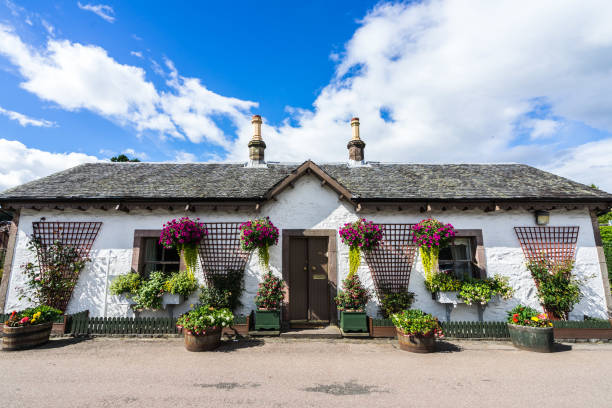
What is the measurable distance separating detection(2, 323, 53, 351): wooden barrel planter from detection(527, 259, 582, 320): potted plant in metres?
13.3

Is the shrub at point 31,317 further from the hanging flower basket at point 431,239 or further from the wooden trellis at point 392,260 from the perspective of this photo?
the hanging flower basket at point 431,239

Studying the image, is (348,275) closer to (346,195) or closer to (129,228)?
(346,195)

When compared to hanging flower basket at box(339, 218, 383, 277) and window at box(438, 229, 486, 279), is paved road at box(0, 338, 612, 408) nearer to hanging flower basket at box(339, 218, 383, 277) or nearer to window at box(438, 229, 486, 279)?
window at box(438, 229, 486, 279)

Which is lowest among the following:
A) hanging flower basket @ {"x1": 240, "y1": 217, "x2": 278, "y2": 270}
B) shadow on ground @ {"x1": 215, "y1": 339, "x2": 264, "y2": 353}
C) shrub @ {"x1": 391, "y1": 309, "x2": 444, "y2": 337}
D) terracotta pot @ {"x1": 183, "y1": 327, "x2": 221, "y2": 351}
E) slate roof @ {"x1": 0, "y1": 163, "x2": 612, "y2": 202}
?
shadow on ground @ {"x1": 215, "y1": 339, "x2": 264, "y2": 353}

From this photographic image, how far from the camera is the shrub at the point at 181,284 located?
303 inches

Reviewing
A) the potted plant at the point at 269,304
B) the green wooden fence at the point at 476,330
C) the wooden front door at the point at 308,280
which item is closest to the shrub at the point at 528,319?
the green wooden fence at the point at 476,330

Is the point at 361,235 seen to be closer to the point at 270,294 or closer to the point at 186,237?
the point at 270,294

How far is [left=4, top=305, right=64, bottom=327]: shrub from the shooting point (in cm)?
650

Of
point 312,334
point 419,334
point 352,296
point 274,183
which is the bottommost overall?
point 312,334

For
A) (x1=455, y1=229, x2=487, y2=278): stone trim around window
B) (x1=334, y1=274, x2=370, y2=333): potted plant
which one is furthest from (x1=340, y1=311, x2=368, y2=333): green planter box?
(x1=455, y1=229, x2=487, y2=278): stone trim around window

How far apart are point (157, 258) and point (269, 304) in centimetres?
401

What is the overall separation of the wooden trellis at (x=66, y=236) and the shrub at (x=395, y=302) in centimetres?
891

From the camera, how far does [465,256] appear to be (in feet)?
28.6

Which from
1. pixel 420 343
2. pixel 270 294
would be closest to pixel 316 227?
pixel 270 294
